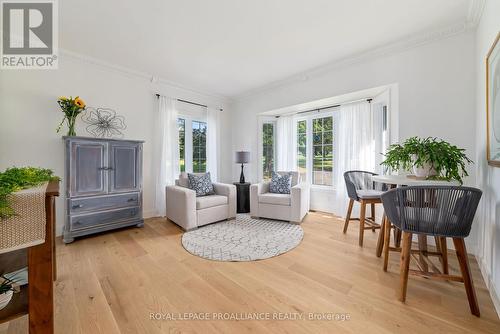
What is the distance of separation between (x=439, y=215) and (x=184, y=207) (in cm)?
282

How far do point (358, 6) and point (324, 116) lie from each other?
86.1 inches

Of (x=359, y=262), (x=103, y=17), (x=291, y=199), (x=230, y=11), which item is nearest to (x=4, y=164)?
(x=103, y=17)

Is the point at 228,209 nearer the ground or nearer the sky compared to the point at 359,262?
nearer the sky

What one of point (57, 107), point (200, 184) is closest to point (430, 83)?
point (200, 184)

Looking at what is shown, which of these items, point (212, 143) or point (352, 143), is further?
point (212, 143)

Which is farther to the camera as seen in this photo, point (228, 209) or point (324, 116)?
point (324, 116)

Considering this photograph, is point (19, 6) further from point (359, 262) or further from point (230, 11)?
point (359, 262)

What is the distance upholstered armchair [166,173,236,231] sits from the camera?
9.98 feet

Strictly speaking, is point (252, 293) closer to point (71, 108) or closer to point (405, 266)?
point (405, 266)

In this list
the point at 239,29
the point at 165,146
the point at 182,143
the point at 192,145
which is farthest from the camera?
the point at 192,145

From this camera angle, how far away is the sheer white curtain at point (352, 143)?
11.3 feet

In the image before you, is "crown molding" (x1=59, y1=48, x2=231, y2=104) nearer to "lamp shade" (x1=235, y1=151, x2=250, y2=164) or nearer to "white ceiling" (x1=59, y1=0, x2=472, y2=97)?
"white ceiling" (x1=59, y1=0, x2=472, y2=97)

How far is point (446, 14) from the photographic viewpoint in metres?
2.20

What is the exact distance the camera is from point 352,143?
3.62m
